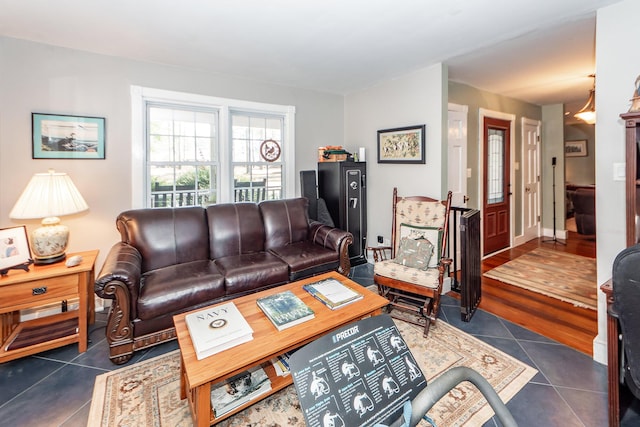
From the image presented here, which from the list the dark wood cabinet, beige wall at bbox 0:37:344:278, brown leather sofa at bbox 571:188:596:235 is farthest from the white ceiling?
brown leather sofa at bbox 571:188:596:235

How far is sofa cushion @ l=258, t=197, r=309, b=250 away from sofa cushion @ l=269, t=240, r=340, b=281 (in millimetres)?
140

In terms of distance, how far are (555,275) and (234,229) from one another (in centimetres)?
394

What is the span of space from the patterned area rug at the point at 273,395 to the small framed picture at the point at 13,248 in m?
1.12

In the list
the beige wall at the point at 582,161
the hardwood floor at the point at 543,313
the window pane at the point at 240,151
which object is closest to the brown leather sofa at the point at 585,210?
the beige wall at the point at 582,161

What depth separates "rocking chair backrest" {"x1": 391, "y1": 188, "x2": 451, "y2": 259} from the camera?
3.02m

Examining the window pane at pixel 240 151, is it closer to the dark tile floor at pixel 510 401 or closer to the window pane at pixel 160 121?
the window pane at pixel 160 121

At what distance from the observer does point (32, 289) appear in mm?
2178

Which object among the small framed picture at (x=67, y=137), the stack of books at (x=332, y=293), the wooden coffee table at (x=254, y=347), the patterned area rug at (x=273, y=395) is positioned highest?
the small framed picture at (x=67, y=137)

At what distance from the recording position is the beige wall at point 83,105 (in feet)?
8.70

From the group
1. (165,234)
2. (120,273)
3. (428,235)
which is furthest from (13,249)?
(428,235)

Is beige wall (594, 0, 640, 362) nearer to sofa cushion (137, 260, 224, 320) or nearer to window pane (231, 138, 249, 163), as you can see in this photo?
sofa cushion (137, 260, 224, 320)

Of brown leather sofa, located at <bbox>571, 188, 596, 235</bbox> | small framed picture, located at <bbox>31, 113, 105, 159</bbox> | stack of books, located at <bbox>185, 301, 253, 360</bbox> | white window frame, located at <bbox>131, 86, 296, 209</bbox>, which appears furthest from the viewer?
brown leather sofa, located at <bbox>571, 188, 596, 235</bbox>

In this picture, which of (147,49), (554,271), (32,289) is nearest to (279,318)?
(32,289)

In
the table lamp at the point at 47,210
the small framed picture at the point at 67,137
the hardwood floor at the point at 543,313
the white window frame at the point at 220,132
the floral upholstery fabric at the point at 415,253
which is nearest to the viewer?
the table lamp at the point at 47,210
